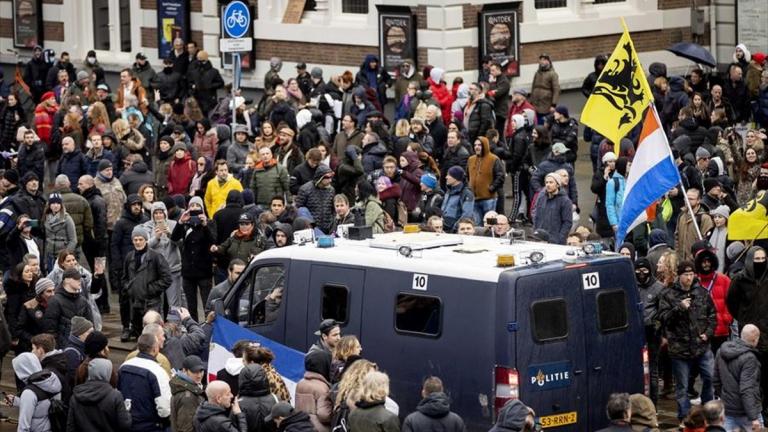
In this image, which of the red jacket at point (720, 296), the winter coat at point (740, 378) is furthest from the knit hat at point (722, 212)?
the winter coat at point (740, 378)

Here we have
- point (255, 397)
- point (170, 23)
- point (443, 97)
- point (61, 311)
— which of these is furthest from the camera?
point (170, 23)

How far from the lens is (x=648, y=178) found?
58.7ft

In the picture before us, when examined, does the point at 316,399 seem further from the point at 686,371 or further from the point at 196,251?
the point at 196,251

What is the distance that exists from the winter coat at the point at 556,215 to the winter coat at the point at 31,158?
8.38 m

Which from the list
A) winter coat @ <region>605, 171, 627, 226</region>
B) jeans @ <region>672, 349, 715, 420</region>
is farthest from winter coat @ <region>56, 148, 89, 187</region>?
jeans @ <region>672, 349, 715, 420</region>

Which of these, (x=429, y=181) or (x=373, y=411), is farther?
(x=429, y=181)

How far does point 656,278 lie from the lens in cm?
1719

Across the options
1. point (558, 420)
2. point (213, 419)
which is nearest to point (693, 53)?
point (558, 420)

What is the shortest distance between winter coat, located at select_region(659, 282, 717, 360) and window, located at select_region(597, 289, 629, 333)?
166 cm

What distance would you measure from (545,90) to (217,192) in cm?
801

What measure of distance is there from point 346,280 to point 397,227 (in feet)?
19.4

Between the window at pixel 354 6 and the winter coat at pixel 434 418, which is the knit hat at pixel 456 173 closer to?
the winter coat at pixel 434 418

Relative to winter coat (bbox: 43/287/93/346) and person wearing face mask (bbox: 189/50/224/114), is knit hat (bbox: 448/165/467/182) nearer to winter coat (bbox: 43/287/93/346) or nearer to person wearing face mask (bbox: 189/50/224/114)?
winter coat (bbox: 43/287/93/346)

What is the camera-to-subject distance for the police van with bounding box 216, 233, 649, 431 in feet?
46.5
